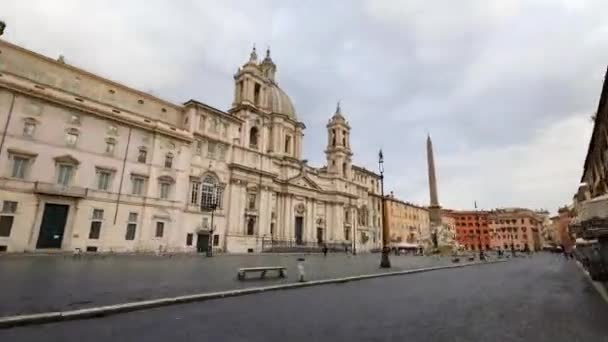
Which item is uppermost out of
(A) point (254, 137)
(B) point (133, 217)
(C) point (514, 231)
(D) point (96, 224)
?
(A) point (254, 137)

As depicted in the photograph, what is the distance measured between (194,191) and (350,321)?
3431 centimetres

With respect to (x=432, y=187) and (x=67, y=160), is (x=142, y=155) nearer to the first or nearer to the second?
(x=67, y=160)

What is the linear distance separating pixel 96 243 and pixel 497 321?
31721 millimetres

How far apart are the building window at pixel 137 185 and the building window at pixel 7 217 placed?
8.96 meters

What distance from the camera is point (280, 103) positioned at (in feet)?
196

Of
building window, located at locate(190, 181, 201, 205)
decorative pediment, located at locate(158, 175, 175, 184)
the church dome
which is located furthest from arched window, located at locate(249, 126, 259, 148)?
decorative pediment, located at locate(158, 175, 175, 184)

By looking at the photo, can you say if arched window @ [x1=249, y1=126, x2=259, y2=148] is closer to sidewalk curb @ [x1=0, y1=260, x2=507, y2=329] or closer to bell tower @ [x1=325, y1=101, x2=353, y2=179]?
bell tower @ [x1=325, y1=101, x2=353, y2=179]

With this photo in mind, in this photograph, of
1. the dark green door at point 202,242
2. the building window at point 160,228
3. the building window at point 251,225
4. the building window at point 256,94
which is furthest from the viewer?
the building window at point 256,94

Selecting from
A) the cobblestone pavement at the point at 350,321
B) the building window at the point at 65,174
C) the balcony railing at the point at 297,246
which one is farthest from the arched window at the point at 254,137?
the cobblestone pavement at the point at 350,321

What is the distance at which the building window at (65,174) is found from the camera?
2703 centimetres

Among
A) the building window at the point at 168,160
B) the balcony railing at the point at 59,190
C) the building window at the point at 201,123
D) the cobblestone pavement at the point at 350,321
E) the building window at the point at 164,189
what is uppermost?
the building window at the point at 201,123

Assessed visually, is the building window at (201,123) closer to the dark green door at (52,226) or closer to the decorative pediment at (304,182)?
the dark green door at (52,226)

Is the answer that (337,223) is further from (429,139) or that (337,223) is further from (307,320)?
(307,320)

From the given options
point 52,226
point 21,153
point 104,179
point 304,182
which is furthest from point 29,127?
point 304,182
